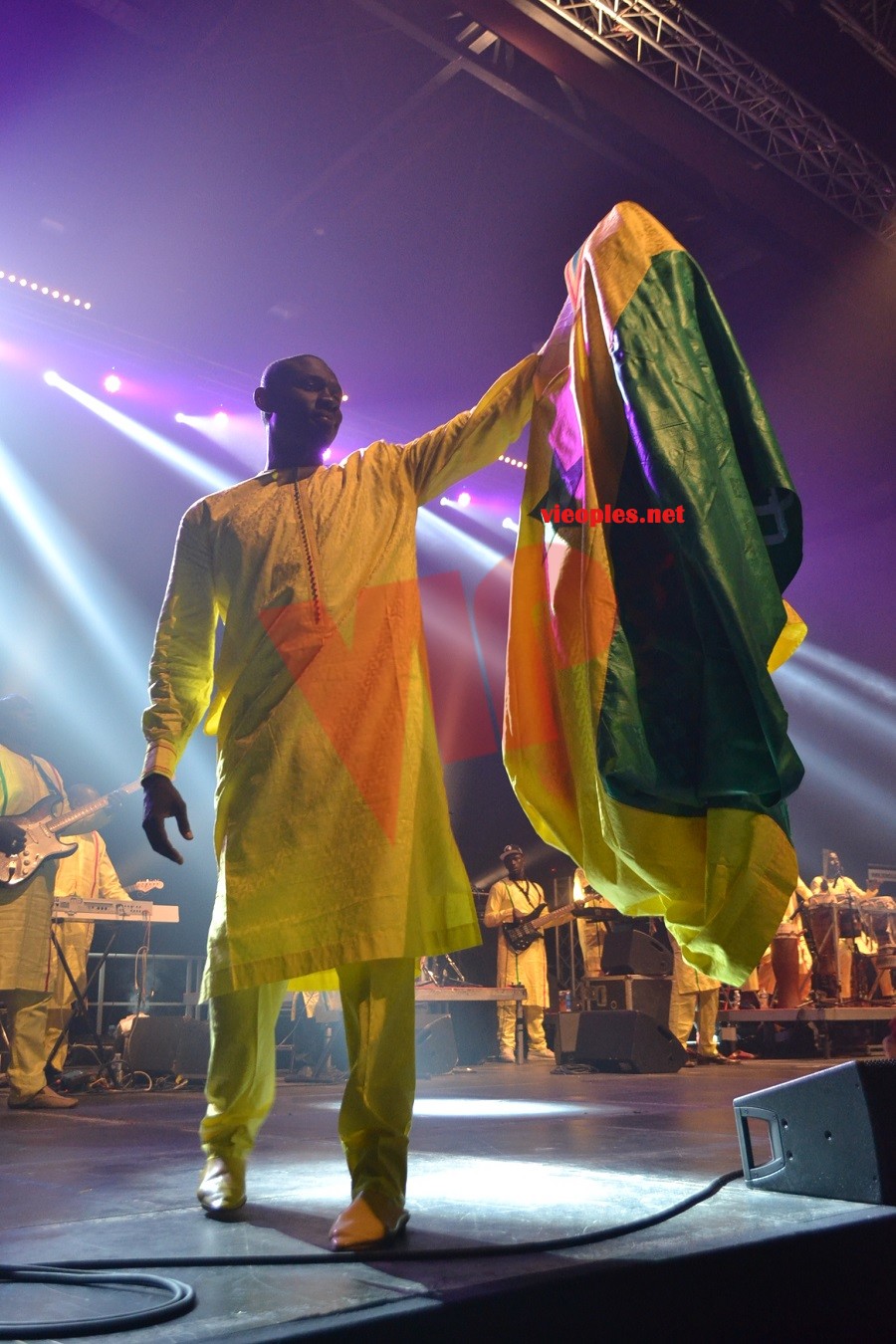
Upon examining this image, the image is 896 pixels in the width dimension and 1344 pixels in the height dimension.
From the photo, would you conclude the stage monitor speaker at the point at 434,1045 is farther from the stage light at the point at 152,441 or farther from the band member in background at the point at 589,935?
the stage light at the point at 152,441

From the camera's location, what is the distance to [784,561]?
2.24 metres

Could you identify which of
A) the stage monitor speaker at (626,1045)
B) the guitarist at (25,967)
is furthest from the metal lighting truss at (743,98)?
the stage monitor speaker at (626,1045)

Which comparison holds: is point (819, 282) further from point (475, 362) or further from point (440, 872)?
point (440, 872)

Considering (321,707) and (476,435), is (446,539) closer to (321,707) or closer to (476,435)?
(476,435)

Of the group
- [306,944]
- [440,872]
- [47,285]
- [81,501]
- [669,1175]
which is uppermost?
[47,285]

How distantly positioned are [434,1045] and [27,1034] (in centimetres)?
319

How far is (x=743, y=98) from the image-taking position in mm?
6527

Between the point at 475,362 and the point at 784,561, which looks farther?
the point at 475,362

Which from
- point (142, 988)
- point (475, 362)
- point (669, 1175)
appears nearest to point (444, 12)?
point (475, 362)

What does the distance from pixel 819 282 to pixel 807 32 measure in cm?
193

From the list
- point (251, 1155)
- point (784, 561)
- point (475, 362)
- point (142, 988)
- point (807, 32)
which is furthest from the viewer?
point (475, 362)

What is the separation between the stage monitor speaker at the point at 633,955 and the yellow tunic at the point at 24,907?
16.4ft

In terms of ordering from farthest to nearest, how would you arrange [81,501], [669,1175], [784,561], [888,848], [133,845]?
1. [888,848]
2. [133,845]
3. [81,501]
4. [669,1175]
5. [784,561]

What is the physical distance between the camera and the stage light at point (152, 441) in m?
9.26
